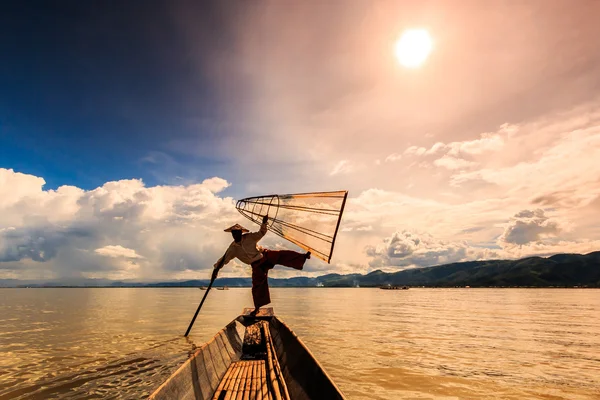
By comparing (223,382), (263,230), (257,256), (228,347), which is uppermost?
(263,230)

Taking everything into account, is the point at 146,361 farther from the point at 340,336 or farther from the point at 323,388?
the point at 340,336

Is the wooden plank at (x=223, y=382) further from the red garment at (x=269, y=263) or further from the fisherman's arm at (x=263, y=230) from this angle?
the fisherman's arm at (x=263, y=230)

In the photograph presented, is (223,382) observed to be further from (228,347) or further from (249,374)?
(228,347)

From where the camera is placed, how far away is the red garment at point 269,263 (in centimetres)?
1066

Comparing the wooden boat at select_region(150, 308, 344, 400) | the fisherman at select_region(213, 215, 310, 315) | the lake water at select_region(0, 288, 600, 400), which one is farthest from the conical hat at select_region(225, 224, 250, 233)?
the lake water at select_region(0, 288, 600, 400)

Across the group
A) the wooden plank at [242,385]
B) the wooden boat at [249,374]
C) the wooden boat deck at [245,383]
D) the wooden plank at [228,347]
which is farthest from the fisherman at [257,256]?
the wooden plank at [242,385]

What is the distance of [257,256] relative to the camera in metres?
10.9

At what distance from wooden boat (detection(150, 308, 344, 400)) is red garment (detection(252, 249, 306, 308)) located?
6.47 feet

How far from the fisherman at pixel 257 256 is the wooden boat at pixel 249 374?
2049 mm

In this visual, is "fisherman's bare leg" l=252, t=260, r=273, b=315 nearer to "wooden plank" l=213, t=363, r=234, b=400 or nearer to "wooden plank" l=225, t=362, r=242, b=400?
"wooden plank" l=225, t=362, r=242, b=400

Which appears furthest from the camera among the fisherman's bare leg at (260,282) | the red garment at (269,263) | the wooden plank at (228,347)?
the fisherman's bare leg at (260,282)

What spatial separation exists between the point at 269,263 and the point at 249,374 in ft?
12.2

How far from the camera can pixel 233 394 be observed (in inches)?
271

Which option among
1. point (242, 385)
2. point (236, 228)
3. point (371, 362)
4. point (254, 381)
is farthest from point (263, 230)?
point (371, 362)
